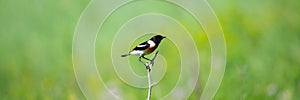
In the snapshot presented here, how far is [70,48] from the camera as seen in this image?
64.5 inches

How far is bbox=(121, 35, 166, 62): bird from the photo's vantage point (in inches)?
63.5

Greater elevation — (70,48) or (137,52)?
(137,52)

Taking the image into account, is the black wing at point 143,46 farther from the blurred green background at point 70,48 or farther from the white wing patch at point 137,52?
the blurred green background at point 70,48

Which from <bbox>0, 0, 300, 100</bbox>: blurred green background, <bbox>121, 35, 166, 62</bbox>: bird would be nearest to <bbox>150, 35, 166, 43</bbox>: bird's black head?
<bbox>121, 35, 166, 62</bbox>: bird

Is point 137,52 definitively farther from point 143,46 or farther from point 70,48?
point 70,48

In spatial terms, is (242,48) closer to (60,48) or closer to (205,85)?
(205,85)

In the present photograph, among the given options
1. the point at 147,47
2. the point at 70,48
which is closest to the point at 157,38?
the point at 147,47

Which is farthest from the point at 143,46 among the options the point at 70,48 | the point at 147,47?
the point at 70,48

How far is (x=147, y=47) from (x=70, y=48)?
0.24 metres

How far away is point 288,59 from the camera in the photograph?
168 cm

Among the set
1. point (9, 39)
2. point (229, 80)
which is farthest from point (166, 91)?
point (9, 39)

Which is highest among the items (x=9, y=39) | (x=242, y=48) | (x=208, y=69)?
(x=242, y=48)

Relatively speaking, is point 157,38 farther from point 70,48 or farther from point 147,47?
point 70,48

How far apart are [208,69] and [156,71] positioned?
17cm
